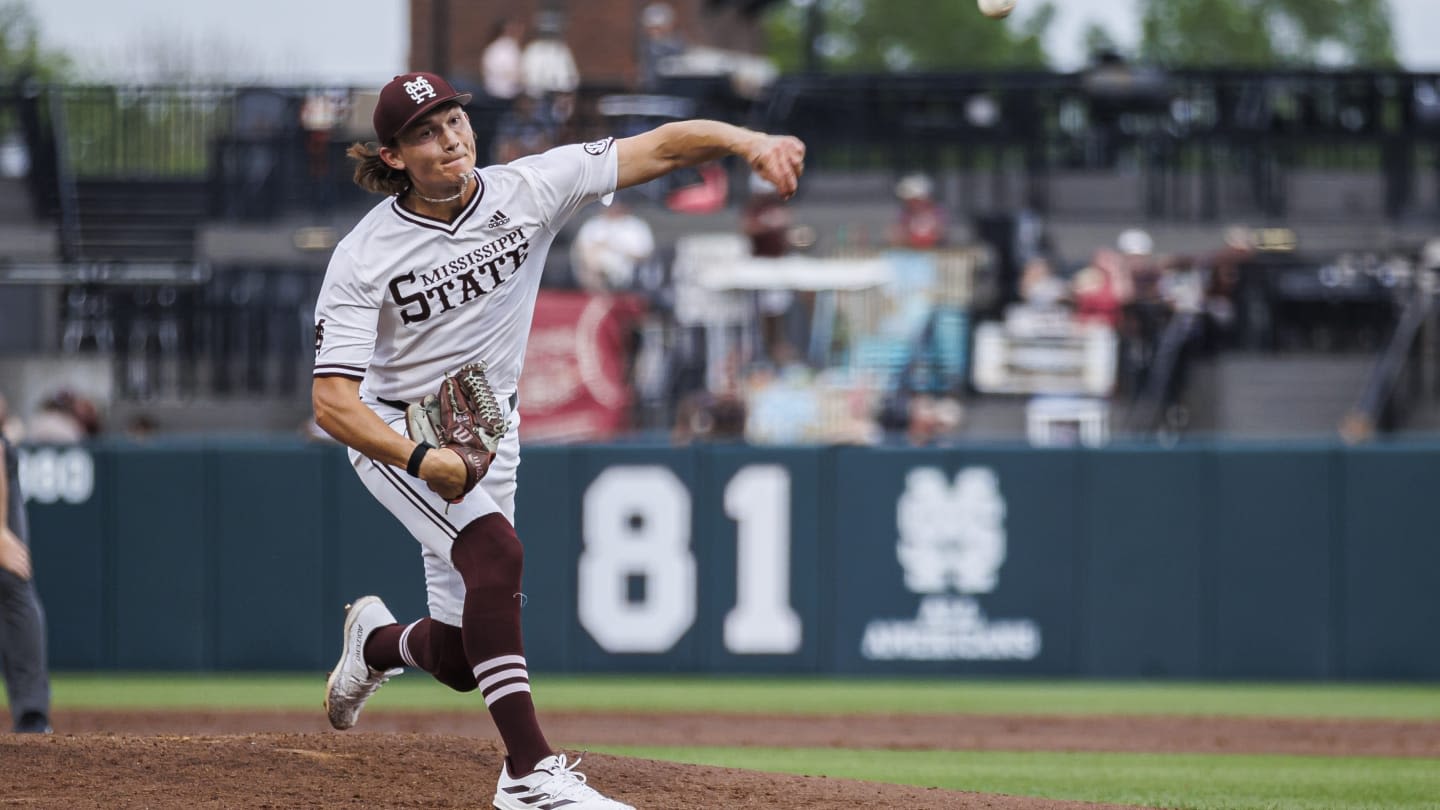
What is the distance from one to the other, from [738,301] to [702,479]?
360 centimetres

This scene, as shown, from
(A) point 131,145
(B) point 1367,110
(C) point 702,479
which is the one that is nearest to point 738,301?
(C) point 702,479

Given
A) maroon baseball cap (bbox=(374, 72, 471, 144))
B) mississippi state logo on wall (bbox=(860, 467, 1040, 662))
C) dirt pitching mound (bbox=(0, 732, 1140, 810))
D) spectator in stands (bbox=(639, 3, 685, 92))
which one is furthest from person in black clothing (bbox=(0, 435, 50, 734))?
spectator in stands (bbox=(639, 3, 685, 92))

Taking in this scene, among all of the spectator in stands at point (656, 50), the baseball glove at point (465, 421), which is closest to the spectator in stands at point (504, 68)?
the spectator in stands at point (656, 50)

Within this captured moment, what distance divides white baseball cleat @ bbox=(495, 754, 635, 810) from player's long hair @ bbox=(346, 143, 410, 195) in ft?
6.01

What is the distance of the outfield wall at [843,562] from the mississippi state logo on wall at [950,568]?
16 millimetres

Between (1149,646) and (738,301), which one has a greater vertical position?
(738,301)

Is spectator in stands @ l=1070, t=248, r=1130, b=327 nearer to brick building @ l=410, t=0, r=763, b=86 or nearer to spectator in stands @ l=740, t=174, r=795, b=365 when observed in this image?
spectator in stands @ l=740, t=174, r=795, b=365

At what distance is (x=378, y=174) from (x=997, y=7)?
231 cm

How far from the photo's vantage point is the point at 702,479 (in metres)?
13.6

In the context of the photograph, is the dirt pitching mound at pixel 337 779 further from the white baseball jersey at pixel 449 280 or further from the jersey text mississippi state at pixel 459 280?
the jersey text mississippi state at pixel 459 280

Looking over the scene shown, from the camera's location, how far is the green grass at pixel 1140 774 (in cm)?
776

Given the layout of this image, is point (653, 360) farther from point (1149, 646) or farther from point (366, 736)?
point (366, 736)

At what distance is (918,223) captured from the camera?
56.0 feet

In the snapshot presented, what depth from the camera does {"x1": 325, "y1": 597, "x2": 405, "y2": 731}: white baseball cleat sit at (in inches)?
263
